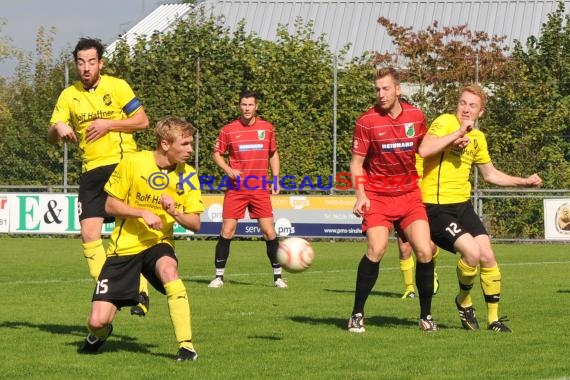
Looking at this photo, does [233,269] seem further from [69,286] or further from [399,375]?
[399,375]

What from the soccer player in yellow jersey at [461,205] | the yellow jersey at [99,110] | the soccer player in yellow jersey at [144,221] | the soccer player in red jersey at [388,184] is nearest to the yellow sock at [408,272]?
the soccer player in yellow jersey at [461,205]

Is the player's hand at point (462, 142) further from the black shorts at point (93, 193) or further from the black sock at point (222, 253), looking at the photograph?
the black sock at point (222, 253)

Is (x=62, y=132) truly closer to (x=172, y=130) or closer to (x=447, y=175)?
(x=172, y=130)

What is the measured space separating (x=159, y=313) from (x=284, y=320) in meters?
1.24

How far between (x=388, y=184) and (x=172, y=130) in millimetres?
2380

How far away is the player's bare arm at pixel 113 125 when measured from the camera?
31.6 feet

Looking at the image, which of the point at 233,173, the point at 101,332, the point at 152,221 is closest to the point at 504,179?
the point at 152,221

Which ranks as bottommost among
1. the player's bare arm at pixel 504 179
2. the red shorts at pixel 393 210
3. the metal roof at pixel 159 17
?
the red shorts at pixel 393 210

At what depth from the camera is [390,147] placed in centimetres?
972

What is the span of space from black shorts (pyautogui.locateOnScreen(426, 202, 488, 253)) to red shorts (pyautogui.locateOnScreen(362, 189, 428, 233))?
0.27 m

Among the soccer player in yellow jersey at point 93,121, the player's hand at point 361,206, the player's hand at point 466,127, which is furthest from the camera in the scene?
the soccer player in yellow jersey at point 93,121

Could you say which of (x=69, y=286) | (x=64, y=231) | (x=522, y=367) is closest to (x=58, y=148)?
(x=64, y=231)

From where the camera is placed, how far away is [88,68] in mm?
9930

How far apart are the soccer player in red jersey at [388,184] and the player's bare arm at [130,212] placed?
2224 mm
